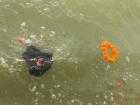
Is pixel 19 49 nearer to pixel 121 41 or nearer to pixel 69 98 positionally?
pixel 69 98

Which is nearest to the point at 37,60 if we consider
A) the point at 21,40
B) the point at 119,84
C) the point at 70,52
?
the point at 21,40

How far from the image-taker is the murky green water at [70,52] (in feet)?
24.7

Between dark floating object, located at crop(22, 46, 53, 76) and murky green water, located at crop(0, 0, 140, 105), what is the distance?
0.45 ft

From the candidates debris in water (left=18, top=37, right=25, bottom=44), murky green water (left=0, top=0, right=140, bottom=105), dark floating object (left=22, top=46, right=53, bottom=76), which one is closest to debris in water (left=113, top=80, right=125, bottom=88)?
murky green water (left=0, top=0, right=140, bottom=105)

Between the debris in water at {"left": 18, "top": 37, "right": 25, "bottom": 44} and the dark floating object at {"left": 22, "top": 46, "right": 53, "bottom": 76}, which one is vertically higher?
the debris in water at {"left": 18, "top": 37, "right": 25, "bottom": 44}

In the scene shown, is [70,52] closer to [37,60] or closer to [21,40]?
[37,60]

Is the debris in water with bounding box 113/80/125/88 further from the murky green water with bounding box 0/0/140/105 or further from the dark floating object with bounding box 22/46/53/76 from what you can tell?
the dark floating object with bounding box 22/46/53/76

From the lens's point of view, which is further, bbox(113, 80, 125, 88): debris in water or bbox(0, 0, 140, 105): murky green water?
bbox(113, 80, 125, 88): debris in water

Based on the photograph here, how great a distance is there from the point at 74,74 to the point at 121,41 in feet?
8.04

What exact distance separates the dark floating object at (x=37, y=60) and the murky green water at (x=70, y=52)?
0.45 feet

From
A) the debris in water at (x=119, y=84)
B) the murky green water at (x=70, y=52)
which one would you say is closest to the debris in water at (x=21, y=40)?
the murky green water at (x=70, y=52)

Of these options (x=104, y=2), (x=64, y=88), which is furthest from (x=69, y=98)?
(x=104, y=2)

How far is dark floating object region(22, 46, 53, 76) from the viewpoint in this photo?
7.75 metres

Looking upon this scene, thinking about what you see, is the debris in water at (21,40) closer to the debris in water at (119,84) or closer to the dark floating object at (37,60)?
the dark floating object at (37,60)
